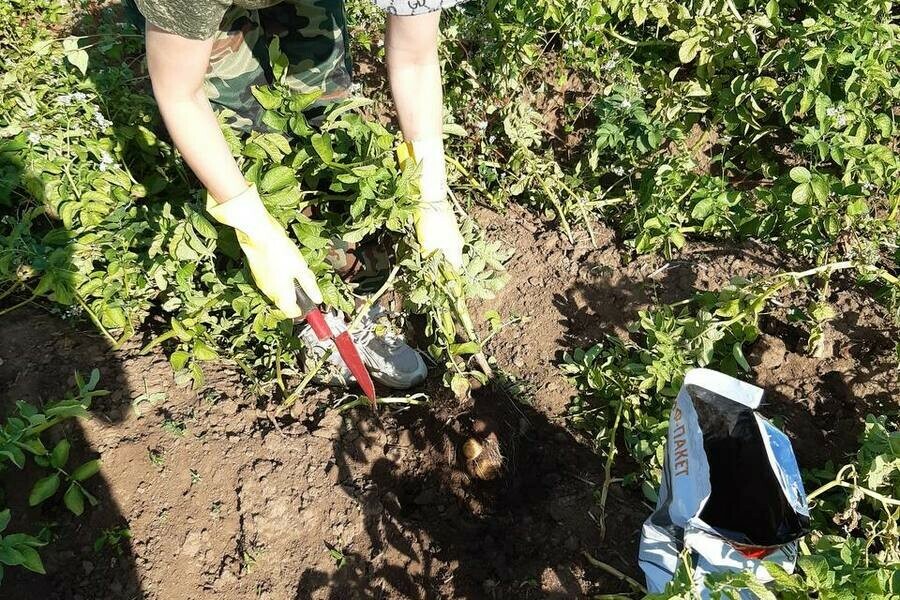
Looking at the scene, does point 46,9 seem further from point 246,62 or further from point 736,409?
point 736,409

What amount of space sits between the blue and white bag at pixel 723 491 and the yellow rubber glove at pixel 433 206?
31.7 inches

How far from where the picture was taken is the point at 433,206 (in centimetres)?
195

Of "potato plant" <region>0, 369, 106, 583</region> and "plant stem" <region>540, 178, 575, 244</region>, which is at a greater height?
"plant stem" <region>540, 178, 575, 244</region>

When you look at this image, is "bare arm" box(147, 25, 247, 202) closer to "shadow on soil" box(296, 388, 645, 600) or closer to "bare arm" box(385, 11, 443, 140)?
"bare arm" box(385, 11, 443, 140)

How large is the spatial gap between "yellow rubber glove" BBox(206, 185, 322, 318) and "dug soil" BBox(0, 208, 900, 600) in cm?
42

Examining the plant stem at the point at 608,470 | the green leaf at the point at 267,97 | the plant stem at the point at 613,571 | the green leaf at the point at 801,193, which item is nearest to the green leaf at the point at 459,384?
the plant stem at the point at 608,470

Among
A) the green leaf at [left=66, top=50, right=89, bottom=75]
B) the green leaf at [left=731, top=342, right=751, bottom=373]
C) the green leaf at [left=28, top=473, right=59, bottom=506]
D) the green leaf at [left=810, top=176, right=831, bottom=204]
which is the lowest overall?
the green leaf at [left=28, top=473, right=59, bottom=506]

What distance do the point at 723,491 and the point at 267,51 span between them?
6.00 ft

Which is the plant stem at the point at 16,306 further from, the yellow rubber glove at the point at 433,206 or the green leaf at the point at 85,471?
the yellow rubber glove at the point at 433,206

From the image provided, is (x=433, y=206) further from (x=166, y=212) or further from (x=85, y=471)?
(x=85, y=471)

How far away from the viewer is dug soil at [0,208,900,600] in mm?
1728

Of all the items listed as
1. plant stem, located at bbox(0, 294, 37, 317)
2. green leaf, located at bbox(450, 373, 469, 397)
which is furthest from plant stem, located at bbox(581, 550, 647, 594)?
plant stem, located at bbox(0, 294, 37, 317)

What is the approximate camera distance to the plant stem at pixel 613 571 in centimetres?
153

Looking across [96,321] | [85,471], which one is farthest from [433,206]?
[85,471]
